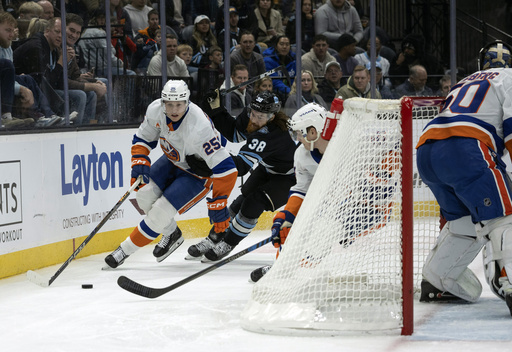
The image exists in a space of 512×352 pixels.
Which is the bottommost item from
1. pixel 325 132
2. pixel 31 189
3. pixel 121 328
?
pixel 121 328

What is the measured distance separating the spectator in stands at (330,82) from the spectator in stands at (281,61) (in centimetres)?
33

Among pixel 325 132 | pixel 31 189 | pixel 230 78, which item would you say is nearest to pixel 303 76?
pixel 230 78

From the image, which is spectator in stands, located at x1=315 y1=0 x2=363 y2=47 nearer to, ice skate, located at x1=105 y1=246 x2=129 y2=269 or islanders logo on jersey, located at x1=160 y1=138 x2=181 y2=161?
islanders logo on jersey, located at x1=160 y1=138 x2=181 y2=161

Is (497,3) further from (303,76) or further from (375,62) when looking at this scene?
(303,76)

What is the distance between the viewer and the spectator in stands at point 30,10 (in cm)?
497

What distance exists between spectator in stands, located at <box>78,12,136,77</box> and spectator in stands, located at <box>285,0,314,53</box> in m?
1.71

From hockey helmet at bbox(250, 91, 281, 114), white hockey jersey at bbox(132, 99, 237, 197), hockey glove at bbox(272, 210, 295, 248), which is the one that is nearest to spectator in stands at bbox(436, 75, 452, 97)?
hockey helmet at bbox(250, 91, 281, 114)

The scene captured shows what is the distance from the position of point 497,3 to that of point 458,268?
651cm

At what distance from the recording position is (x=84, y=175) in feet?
17.5

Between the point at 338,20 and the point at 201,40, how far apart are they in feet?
4.90

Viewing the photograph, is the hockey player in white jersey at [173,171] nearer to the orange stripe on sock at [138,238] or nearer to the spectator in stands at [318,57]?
the orange stripe on sock at [138,238]

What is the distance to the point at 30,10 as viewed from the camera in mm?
5059

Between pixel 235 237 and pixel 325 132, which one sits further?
pixel 235 237

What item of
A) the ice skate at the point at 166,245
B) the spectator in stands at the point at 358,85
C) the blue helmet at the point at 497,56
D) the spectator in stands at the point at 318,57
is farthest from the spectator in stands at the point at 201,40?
the blue helmet at the point at 497,56
